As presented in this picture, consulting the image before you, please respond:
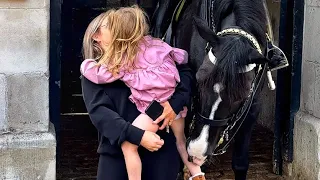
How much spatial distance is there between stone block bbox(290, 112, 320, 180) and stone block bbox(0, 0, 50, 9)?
2243 mm

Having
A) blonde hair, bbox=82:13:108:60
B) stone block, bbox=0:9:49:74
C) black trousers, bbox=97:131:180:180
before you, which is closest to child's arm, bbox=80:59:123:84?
blonde hair, bbox=82:13:108:60

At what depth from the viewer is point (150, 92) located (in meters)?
3.18

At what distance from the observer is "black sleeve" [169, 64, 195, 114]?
323 cm

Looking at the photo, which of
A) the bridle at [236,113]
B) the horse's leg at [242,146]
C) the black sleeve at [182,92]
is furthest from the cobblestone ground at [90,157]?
the black sleeve at [182,92]

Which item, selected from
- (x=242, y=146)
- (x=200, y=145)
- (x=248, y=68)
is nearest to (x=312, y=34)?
(x=242, y=146)

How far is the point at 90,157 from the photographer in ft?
19.7

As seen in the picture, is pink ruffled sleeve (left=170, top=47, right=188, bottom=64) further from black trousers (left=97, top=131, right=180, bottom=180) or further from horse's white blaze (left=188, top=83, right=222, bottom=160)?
black trousers (left=97, top=131, right=180, bottom=180)

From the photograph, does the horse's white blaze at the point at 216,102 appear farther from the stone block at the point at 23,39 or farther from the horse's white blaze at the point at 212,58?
the stone block at the point at 23,39

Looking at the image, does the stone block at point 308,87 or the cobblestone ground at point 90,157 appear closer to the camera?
the stone block at point 308,87

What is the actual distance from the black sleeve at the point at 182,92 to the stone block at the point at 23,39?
1.45 m

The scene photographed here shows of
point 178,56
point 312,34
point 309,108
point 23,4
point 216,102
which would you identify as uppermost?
point 23,4

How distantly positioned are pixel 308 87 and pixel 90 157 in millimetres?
2134

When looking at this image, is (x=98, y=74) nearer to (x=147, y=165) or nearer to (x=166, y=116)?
(x=166, y=116)

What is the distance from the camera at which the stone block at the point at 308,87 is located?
509 centimetres
